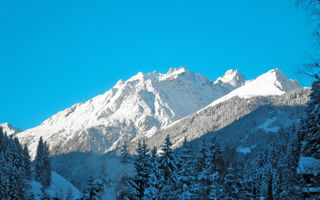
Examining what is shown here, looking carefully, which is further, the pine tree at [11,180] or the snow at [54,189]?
the snow at [54,189]

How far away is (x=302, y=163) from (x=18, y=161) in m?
77.3

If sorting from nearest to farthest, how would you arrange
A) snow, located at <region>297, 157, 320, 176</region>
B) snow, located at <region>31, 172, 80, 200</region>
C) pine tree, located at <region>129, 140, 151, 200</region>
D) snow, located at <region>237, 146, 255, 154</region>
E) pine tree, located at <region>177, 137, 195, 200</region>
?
snow, located at <region>297, 157, 320, 176</region> → pine tree, located at <region>177, 137, 195, 200</region> → pine tree, located at <region>129, 140, 151, 200</region> → snow, located at <region>31, 172, 80, 200</region> → snow, located at <region>237, 146, 255, 154</region>

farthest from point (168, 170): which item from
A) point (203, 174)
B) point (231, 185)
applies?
point (231, 185)

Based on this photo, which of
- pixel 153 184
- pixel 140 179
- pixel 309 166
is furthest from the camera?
pixel 140 179

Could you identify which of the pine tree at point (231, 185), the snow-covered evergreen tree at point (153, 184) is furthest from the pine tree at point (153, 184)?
the pine tree at point (231, 185)

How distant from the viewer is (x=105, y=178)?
3700 centimetres

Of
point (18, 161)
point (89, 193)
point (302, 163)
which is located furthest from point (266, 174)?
point (18, 161)

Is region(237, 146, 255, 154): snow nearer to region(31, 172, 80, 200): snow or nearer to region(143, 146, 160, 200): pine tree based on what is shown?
region(31, 172, 80, 200): snow

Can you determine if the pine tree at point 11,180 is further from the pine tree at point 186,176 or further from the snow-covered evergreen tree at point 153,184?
the pine tree at point 186,176

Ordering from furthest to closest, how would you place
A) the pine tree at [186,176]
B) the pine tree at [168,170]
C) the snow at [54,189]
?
the snow at [54,189], the pine tree at [168,170], the pine tree at [186,176]

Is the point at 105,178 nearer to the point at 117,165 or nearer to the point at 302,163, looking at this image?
the point at 117,165

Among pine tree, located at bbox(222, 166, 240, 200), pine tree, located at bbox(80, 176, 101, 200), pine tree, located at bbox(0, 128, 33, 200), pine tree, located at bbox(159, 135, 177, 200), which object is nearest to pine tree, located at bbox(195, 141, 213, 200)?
pine tree, located at bbox(222, 166, 240, 200)

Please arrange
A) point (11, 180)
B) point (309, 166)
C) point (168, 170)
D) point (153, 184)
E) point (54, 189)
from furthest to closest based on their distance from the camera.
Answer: point (54, 189) → point (11, 180) → point (168, 170) → point (153, 184) → point (309, 166)

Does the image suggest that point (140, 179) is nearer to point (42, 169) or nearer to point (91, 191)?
point (91, 191)
